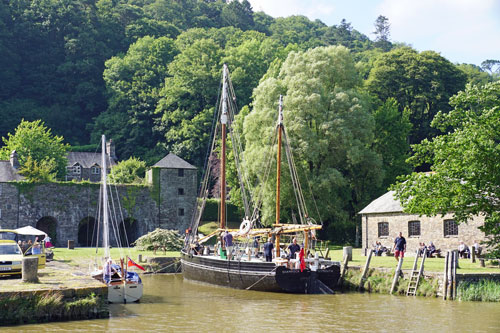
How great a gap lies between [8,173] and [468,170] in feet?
128

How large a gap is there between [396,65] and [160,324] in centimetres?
4822

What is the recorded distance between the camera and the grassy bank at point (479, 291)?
22450mm

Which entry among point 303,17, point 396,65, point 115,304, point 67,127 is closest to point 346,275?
point 115,304

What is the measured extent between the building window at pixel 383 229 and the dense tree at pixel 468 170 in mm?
12535

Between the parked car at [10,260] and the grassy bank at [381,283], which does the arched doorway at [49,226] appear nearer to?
the parked car at [10,260]

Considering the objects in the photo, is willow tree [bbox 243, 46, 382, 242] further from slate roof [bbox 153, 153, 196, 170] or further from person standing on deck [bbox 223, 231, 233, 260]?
person standing on deck [bbox 223, 231, 233, 260]

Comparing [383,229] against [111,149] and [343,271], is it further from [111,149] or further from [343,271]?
[111,149]

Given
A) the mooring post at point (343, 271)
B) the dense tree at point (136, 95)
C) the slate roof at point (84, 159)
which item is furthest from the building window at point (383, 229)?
the slate roof at point (84, 159)

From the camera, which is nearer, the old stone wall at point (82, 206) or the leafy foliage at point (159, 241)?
the leafy foliage at point (159, 241)

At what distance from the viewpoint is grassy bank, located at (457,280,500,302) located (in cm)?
2245

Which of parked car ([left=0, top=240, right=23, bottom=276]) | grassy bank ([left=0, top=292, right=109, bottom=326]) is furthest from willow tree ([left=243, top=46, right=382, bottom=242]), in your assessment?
grassy bank ([left=0, top=292, right=109, bottom=326])

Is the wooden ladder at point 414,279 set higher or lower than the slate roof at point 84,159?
lower

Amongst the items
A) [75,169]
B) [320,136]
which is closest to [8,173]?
[75,169]

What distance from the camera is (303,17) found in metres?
132
